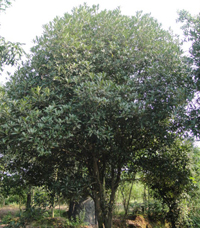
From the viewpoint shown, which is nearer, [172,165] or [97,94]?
[97,94]

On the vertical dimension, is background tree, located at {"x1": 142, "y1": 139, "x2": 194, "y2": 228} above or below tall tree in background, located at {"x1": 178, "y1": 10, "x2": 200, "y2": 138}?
below

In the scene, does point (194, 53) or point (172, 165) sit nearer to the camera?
point (194, 53)

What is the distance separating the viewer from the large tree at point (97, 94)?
5.36 metres

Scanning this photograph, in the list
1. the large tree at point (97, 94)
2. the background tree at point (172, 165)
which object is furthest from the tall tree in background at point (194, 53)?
the background tree at point (172, 165)

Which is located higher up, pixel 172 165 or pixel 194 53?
pixel 194 53

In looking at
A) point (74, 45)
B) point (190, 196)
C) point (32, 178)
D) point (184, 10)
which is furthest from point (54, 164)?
point (190, 196)

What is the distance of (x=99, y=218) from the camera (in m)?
7.33

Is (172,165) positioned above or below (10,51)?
below

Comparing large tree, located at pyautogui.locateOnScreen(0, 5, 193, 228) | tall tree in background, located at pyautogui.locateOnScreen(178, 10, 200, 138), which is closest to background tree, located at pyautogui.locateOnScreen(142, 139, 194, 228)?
large tree, located at pyautogui.locateOnScreen(0, 5, 193, 228)

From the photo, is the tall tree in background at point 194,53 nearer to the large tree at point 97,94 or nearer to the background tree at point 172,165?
the large tree at point 97,94

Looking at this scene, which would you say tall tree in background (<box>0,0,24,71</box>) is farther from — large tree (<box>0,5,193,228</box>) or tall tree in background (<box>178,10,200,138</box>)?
tall tree in background (<box>178,10,200,138</box>)

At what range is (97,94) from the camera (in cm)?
563

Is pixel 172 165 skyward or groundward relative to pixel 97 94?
Result: groundward

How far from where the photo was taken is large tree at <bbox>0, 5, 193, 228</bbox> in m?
5.36
